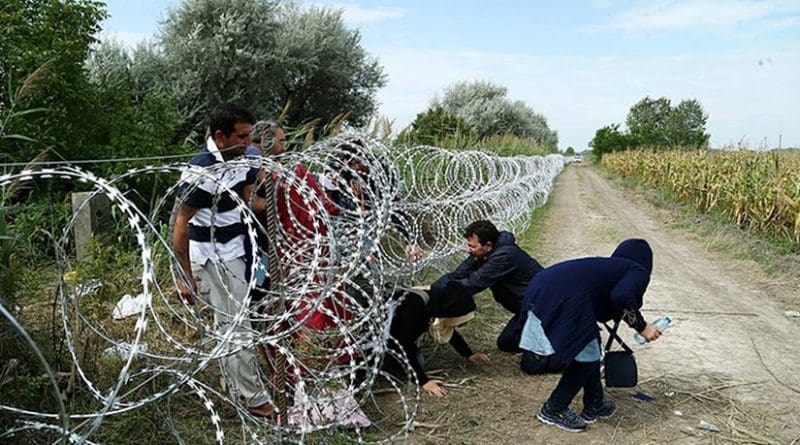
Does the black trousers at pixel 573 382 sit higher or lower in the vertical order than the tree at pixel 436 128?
lower

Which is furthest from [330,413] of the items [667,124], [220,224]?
[667,124]

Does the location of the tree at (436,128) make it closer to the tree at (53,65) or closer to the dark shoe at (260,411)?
the tree at (53,65)

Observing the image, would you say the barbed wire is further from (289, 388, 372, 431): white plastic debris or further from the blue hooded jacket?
the blue hooded jacket

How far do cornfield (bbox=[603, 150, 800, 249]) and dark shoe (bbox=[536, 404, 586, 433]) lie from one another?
7.22 meters

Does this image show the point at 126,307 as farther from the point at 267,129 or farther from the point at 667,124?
the point at 667,124

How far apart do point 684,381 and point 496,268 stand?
161 centimetres

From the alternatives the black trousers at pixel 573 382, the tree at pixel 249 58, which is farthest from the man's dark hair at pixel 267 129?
the tree at pixel 249 58

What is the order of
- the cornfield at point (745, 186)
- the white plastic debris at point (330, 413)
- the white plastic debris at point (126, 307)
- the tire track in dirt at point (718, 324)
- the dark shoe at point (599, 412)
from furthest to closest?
the cornfield at point (745, 186) → the tire track in dirt at point (718, 324) → the white plastic debris at point (126, 307) → the dark shoe at point (599, 412) → the white plastic debris at point (330, 413)

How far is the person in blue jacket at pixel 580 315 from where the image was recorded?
12.2 ft

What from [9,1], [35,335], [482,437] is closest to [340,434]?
[482,437]

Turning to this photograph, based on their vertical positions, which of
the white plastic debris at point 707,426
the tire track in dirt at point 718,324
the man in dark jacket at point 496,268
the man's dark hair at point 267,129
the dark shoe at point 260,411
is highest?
the man's dark hair at point 267,129

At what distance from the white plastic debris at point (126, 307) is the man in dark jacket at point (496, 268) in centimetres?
215

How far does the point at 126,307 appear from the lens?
176 inches

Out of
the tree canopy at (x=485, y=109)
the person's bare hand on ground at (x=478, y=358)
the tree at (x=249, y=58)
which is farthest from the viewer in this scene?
the tree canopy at (x=485, y=109)
